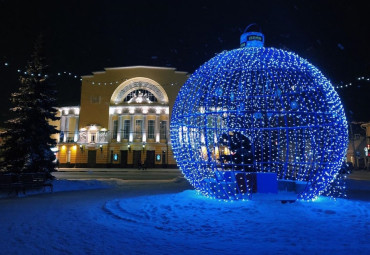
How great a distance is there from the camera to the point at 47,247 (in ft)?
15.6

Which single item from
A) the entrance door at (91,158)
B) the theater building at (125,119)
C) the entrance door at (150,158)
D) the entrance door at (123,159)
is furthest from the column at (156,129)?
the entrance door at (91,158)

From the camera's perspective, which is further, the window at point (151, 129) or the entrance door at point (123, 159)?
the window at point (151, 129)

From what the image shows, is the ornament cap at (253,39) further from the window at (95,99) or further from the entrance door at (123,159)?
the window at (95,99)

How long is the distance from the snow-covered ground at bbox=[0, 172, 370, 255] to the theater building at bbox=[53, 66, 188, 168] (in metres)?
30.4

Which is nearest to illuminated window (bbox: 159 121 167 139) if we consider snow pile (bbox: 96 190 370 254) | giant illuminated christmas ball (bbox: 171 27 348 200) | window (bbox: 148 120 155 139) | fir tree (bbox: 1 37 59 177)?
window (bbox: 148 120 155 139)

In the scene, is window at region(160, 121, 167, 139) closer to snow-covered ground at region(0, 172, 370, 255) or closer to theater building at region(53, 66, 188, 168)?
theater building at region(53, 66, 188, 168)

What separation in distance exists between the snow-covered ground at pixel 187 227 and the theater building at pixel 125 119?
3041 cm

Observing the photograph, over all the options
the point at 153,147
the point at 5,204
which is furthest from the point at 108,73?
the point at 5,204

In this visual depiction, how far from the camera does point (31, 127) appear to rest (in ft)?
50.2

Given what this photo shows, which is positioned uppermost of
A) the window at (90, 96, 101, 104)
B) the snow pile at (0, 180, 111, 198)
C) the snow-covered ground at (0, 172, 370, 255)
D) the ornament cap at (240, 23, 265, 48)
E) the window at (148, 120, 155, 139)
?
the window at (90, 96, 101, 104)

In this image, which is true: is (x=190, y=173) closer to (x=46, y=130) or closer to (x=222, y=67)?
(x=222, y=67)

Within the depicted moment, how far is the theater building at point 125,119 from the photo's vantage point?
38.8m

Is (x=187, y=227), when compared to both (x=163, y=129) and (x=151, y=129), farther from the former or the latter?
(x=163, y=129)

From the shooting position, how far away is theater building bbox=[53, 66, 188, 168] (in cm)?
3878
